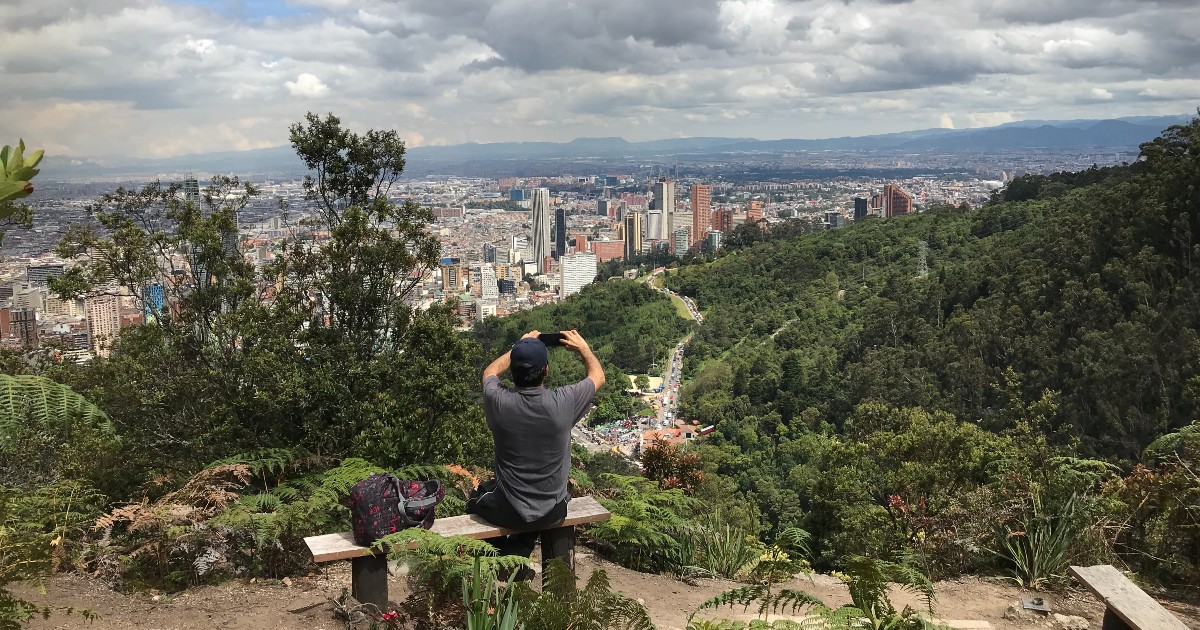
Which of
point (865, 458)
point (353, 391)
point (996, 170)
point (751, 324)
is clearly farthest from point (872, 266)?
point (996, 170)

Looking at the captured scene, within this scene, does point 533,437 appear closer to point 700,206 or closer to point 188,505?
point 188,505

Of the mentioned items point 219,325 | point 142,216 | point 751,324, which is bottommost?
point 751,324

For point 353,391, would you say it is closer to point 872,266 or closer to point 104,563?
point 104,563

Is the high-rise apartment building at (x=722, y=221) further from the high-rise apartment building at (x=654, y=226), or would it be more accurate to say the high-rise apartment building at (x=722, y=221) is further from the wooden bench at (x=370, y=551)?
the wooden bench at (x=370, y=551)

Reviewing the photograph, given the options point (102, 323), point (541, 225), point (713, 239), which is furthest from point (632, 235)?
point (102, 323)

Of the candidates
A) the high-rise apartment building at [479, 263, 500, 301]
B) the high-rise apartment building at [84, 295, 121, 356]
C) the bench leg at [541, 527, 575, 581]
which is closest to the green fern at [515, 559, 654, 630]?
the bench leg at [541, 527, 575, 581]

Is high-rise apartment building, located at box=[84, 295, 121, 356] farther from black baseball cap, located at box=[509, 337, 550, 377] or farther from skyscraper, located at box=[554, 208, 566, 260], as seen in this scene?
skyscraper, located at box=[554, 208, 566, 260]
